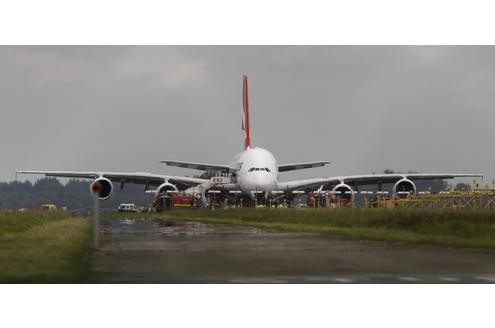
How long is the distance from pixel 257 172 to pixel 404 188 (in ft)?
42.5

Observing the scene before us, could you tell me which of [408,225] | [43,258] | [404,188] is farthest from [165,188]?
[43,258]

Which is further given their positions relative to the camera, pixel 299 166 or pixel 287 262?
pixel 299 166

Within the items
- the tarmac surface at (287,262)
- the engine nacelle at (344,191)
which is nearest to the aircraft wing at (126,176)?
the engine nacelle at (344,191)

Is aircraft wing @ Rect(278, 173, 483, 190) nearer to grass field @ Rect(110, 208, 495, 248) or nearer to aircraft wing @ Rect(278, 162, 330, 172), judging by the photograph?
aircraft wing @ Rect(278, 162, 330, 172)

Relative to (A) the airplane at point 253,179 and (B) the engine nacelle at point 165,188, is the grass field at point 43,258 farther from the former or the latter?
(B) the engine nacelle at point 165,188

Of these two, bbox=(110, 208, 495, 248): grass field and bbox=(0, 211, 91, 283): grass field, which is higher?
bbox=(110, 208, 495, 248): grass field

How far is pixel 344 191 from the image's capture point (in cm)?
6631

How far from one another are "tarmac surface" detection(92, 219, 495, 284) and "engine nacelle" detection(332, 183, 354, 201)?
142 feet

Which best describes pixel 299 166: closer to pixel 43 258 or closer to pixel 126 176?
pixel 126 176

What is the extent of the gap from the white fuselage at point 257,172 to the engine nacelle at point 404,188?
32.7 feet

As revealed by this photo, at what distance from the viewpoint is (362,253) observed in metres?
18.2

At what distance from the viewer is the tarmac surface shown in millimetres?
13078

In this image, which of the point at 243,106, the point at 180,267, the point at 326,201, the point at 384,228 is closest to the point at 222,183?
the point at 326,201

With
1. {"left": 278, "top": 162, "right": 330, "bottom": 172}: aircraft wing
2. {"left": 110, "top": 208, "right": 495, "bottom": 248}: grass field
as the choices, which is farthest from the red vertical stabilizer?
{"left": 110, "top": 208, "right": 495, "bottom": 248}: grass field
